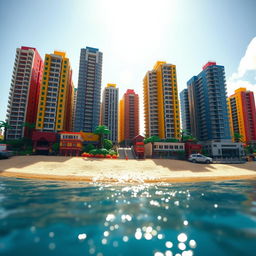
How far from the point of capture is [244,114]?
8962 cm

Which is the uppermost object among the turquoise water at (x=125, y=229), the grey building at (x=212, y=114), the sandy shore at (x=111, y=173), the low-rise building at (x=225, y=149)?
the grey building at (x=212, y=114)

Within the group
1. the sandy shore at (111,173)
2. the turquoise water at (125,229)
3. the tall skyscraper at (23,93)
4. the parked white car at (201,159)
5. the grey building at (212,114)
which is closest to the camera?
the turquoise water at (125,229)

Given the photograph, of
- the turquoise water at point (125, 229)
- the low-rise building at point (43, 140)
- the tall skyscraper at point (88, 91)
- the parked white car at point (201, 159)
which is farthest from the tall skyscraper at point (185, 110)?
the turquoise water at point (125, 229)

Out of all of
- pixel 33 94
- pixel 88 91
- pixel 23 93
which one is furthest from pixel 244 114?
pixel 23 93

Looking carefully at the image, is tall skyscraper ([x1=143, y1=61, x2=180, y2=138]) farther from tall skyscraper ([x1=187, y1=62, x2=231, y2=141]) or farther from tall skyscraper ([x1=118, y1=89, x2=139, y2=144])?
tall skyscraper ([x1=118, y1=89, x2=139, y2=144])

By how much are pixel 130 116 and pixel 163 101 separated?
48524mm

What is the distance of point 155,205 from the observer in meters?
7.04

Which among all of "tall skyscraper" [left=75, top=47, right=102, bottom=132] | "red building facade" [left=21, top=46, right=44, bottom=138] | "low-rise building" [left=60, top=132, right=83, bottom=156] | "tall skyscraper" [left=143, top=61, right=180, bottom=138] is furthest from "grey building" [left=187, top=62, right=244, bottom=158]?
"red building facade" [left=21, top=46, right=44, bottom=138]

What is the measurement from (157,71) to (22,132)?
2877 inches

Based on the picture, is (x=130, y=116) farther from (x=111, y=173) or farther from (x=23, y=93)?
(x=111, y=173)

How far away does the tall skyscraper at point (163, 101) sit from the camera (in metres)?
63.0

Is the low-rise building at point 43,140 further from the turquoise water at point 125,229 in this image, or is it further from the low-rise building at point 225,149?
the low-rise building at point 225,149

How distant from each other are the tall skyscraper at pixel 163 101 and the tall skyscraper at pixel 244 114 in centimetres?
5634

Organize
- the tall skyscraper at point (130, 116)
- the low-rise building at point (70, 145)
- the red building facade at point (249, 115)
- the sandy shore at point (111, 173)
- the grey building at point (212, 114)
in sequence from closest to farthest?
the sandy shore at point (111, 173) → the low-rise building at point (70, 145) → the grey building at point (212, 114) → the red building facade at point (249, 115) → the tall skyscraper at point (130, 116)
